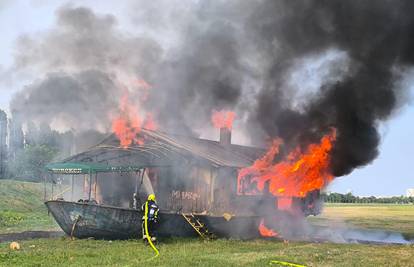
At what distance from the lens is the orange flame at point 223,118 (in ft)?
99.4

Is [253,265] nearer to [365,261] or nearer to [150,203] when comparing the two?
[365,261]

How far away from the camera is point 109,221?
66.7 feet

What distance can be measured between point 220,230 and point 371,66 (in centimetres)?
1083

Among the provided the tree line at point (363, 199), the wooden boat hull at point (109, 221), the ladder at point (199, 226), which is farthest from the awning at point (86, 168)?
the tree line at point (363, 199)

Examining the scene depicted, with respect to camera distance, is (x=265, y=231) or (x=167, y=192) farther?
(x=167, y=192)

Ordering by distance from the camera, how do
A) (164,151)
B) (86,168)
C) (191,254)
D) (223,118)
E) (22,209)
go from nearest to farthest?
(191,254), (86,168), (164,151), (223,118), (22,209)

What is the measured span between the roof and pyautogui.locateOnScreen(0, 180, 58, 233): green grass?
465cm

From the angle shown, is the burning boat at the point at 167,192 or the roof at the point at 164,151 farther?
the roof at the point at 164,151

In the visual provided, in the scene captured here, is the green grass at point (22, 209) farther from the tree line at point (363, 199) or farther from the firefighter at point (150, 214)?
the tree line at point (363, 199)

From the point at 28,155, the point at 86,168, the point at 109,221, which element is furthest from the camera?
the point at 28,155

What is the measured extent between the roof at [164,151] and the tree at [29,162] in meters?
41.3

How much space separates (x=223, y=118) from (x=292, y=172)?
6.34 metres

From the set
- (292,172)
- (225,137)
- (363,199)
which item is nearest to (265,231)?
(292,172)

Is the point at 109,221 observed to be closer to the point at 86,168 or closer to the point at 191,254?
the point at 86,168
